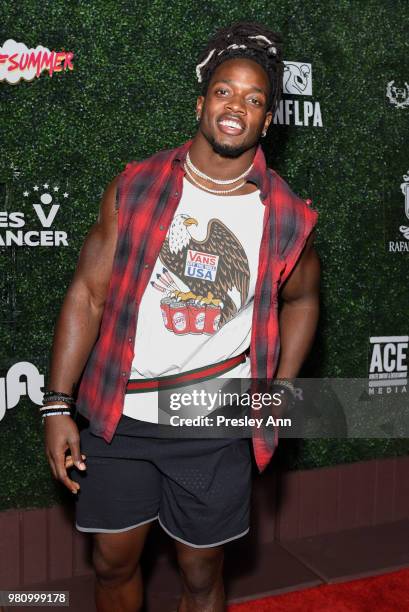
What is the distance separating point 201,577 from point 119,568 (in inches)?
8.9

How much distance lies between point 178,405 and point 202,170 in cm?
63

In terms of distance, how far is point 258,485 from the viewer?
295cm

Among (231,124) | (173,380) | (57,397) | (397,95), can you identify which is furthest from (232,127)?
(397,95)

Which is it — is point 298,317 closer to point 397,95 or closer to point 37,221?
point 37,221

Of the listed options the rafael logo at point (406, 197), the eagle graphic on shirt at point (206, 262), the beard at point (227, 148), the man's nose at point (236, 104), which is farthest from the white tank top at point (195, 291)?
the rafael logo at point (406, 197)

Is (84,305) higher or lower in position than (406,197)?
lower

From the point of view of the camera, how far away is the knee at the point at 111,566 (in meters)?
1.87

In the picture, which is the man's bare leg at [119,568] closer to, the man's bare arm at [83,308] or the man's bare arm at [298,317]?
the man's bare arm at [83,308]

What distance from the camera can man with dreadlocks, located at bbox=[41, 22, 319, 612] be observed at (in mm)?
1788

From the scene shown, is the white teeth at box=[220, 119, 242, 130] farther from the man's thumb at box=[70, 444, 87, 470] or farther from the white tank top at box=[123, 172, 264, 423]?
the man's thumb at box=[70, 444, 87, 470]

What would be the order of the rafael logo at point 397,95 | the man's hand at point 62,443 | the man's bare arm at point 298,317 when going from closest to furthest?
the man's hand at point 62,443 < the man's bare arm at point 298,317 < the rafael logo at point 397,95

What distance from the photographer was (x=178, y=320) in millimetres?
1781

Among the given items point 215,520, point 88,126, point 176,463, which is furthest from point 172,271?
point 88,126

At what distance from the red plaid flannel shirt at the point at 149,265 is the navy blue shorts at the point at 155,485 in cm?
7
